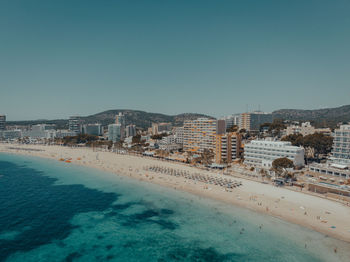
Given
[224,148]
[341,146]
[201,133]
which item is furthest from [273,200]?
[201,133]

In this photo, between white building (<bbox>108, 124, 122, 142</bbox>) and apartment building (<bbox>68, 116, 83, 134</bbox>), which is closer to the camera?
white building (<bbox>108, 124, 122, 142</bbox>)

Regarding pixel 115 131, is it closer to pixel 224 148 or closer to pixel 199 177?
pixel 224 148

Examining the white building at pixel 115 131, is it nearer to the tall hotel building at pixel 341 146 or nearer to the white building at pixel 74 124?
the white building at pixel 74 124

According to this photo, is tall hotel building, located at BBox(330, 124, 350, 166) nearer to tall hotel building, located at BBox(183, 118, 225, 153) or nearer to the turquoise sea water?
the turquoise sea water

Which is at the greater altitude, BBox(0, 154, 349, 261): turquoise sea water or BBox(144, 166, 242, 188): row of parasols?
BBox(144, 166, 242, 188): row of parasols

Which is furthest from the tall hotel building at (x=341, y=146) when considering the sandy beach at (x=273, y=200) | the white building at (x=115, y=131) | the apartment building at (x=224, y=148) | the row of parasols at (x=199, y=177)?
the white building at (x=115, y=131)

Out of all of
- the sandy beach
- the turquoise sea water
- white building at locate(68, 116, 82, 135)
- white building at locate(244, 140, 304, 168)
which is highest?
white building at locate(68, 116, 82, 135)

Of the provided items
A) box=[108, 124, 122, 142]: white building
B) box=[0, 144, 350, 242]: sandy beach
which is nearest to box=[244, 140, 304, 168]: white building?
box=[0, 144, 350, 242]: sandy beach

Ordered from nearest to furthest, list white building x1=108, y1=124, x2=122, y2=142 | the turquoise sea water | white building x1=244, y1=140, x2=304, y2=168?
the turquoise sea water → white building x1=244, y1=140, x2=304, y2=168 → white building x1=108, y1=124, x2=122, y2=142
